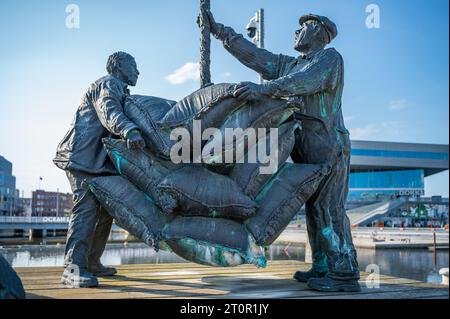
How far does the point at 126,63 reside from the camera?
12.0ft

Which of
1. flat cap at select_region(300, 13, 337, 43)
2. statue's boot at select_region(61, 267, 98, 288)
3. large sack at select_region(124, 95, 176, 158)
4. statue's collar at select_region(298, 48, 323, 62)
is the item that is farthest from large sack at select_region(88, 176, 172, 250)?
flat cap at select_region(300, 13, 337, 43)

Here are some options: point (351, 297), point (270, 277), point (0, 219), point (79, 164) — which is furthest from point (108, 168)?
point (0, 219)

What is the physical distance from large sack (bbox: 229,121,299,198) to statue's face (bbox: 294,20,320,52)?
2.78 feet

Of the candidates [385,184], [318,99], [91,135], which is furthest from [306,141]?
[385,184]

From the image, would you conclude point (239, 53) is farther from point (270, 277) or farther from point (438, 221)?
point (438, 221)

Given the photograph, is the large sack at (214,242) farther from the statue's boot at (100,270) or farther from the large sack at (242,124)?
the statue's boot at (100,270)

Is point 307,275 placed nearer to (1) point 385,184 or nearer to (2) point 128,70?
(2) point 128,70

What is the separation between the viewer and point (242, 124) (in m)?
3.04

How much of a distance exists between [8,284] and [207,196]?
1392 millimetres

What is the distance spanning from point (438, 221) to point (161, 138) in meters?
46.5

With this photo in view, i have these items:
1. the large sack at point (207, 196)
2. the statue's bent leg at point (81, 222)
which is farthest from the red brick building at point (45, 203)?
Answer: the large sack at point (207, 196)

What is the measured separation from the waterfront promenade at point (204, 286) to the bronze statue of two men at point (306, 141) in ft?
0.65

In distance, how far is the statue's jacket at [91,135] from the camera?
337 centimetres
